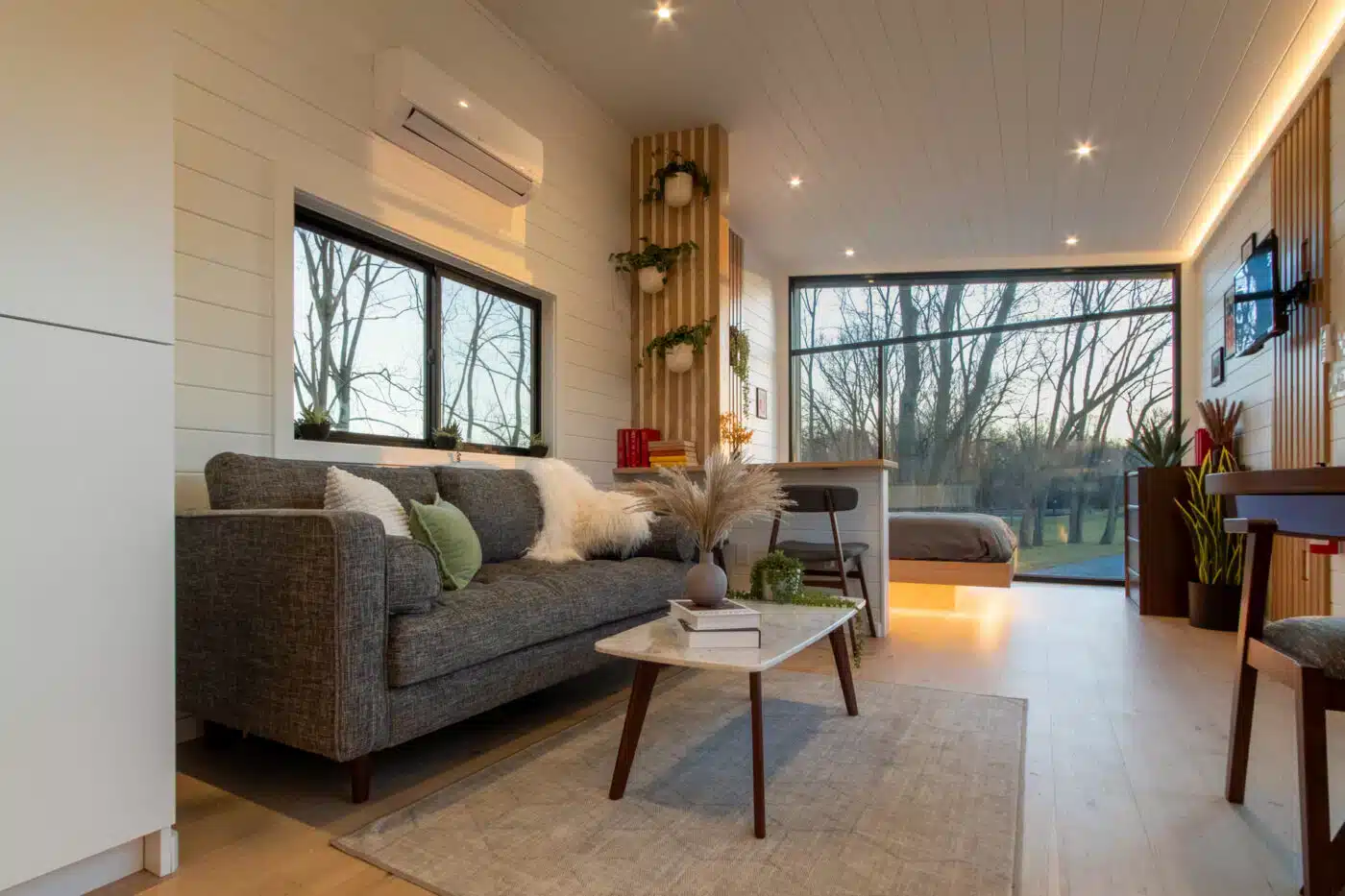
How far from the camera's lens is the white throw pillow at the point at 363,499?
2.36m

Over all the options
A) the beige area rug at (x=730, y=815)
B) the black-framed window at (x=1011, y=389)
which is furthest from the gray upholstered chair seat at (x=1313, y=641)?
the black-framed window at (x=1011, y=389)

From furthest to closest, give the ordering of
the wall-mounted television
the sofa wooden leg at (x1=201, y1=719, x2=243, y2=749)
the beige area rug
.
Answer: the wall-mounted television → the sofa wooden leg at (x1=201, y1=719, x2=243, y2=749) → the beige area rug

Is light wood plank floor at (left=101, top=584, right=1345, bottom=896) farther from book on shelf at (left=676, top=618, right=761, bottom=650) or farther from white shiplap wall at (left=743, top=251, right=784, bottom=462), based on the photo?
white shiplap wall at (left=743, top=251, right=784, bottom=462)

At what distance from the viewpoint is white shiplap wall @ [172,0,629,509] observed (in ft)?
7.84

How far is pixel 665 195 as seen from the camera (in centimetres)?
466

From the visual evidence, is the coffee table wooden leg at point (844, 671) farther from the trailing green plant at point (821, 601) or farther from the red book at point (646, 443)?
the red book at point (646, 443)

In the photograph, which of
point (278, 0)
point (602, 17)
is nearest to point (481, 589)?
point (278, 0)

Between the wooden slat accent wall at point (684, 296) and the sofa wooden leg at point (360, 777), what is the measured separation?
3.00m

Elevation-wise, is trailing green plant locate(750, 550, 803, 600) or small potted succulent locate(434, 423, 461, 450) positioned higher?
small potted succulent locate(434, 423, 461, 450)

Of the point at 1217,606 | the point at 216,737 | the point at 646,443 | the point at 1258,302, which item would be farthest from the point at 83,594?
the point at 1258,302

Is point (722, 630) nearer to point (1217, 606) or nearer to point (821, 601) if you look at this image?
point (821, 601)

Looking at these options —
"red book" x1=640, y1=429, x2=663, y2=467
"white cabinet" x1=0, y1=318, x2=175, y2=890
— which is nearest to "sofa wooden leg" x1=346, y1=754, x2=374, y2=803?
"white cabinet" x1=0, y1=318, x2=175, y2=890

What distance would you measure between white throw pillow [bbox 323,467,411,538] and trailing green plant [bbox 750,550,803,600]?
1.20m

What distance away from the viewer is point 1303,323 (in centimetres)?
376
